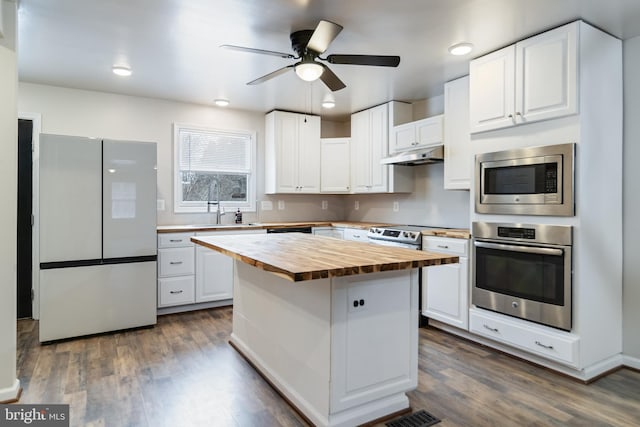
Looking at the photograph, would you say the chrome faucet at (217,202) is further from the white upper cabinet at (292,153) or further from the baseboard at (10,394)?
the baseboard at (10,394)

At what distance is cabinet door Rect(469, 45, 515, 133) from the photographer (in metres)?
2.81

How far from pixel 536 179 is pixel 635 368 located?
1.50 metres

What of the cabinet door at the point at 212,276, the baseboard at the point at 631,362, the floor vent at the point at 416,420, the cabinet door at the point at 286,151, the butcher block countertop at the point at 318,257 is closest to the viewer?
the butcher block countertop at the point at 318,257

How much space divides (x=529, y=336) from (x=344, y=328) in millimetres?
1613

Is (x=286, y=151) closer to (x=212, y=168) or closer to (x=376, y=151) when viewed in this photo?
(x=212, y=168)

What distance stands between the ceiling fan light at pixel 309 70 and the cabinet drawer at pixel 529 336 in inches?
87.5

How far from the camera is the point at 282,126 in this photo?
16.0ft

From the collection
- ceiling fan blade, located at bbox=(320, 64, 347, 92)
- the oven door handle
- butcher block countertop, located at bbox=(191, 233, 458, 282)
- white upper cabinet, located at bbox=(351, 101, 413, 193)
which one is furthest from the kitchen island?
white upper cabinet, located at bbox=(351, 101, 413, 193)

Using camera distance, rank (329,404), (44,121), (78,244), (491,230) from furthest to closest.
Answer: (44,121), (78,244), (491,230), (329,404)

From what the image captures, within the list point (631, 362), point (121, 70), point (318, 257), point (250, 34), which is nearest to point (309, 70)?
point (250, 34)

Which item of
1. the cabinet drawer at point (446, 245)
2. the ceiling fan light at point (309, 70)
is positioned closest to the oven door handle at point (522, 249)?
the cabinet drawer at point (446, 245)

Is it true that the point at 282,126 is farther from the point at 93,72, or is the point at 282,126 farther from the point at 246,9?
the point at 246,9

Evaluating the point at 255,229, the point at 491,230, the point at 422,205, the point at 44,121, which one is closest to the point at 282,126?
the point at 255,229

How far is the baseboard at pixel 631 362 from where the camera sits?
2670mm
